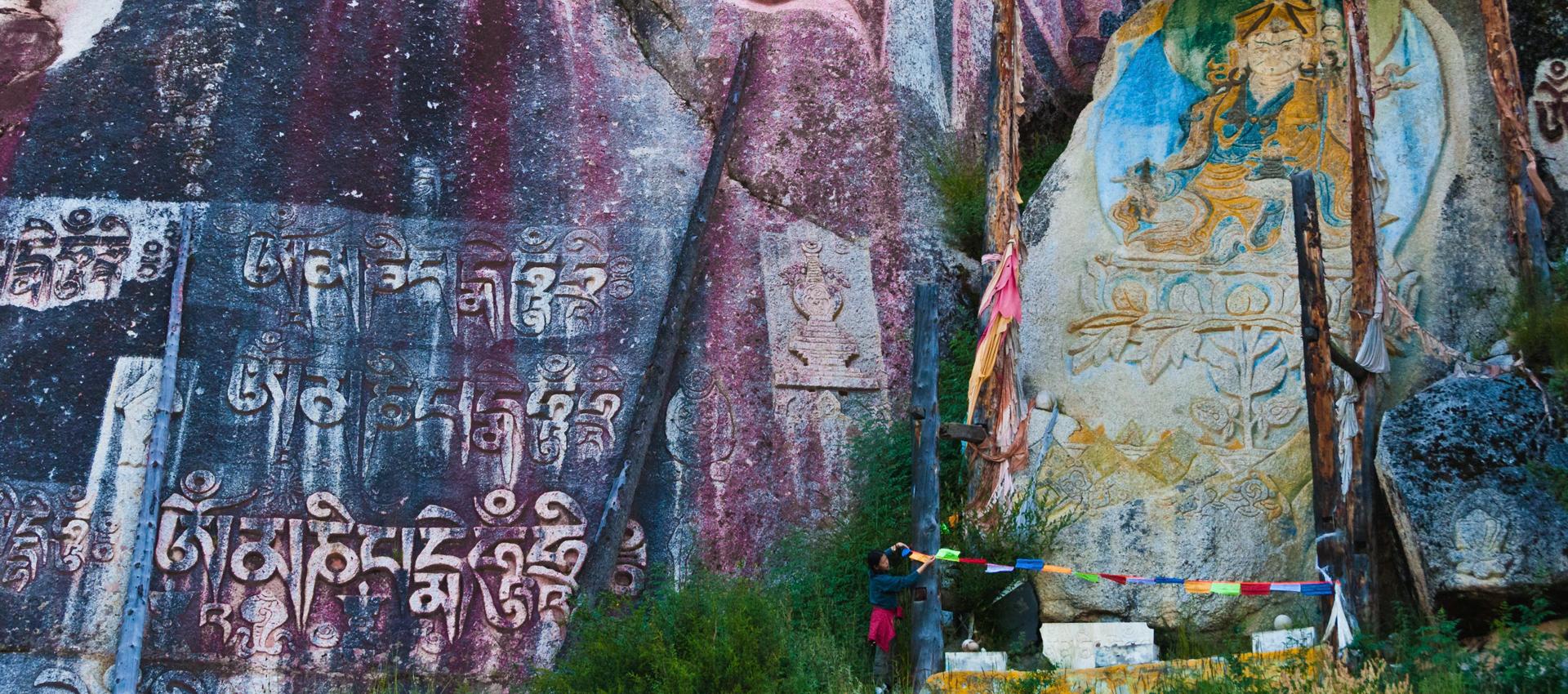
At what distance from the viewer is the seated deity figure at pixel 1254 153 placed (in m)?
10.2

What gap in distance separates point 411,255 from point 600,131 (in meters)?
1.46

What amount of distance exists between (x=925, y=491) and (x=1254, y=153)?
356 centimetres

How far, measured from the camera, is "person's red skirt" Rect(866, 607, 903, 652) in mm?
8148

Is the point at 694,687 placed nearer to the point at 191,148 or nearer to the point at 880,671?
the point at 880,671

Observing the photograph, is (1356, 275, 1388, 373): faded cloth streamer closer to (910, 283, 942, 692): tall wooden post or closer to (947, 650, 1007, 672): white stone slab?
(910, 283, 942, 692): tall wooden post

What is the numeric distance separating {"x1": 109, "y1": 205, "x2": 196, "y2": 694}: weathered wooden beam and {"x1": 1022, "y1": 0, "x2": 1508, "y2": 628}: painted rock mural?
465 cm

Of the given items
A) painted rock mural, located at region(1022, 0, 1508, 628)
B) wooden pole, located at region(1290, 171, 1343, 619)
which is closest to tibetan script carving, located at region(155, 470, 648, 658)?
painted rock mural, located at region(1022, 0, 1508, 628)

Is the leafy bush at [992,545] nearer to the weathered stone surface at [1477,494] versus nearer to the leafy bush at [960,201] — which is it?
the weathered stone surface at [1477,494]

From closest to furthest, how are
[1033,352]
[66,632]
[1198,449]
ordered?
1. [66,632]
2. [1198,449]
3. [1033,352]

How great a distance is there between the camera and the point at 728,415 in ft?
32.2

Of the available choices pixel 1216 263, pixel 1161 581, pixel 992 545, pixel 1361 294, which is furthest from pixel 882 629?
pixel 1216 263

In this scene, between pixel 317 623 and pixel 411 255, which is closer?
pixel 317 623

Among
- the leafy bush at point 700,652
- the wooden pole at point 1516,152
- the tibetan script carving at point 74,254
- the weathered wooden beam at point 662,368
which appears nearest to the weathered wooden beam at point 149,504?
the tibetan script carving at point 74,254

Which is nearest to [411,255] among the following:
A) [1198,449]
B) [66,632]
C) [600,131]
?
[600,131]
